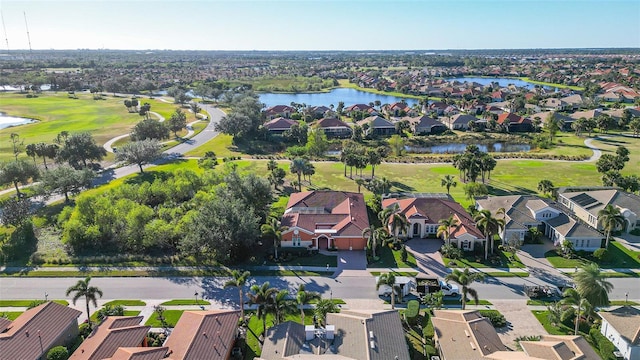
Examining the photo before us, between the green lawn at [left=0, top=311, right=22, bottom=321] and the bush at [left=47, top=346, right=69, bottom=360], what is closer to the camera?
the bush at [left=47, top=346, right=69, bottom=360]

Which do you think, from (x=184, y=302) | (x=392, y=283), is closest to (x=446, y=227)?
(x=392, y=283)

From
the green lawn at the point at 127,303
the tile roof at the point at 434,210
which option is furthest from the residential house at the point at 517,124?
the green lawn at the point at 127,303

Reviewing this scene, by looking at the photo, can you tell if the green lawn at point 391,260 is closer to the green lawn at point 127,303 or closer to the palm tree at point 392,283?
the palm tree at point 392,283

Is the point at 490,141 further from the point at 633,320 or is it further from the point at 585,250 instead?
the point at 633,320

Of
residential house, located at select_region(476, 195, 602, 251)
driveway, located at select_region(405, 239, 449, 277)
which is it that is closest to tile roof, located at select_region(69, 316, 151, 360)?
driveway, located at select_region(405, 239, 449, 277)

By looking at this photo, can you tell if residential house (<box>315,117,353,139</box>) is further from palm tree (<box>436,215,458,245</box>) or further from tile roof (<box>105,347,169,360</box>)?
tile roof (<box>105,347,169,360</box>)

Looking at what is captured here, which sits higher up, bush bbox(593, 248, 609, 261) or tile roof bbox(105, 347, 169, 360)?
tile roof bbox(105, 347, 169, 360)

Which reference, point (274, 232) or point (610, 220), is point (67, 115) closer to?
point (274, 232)
